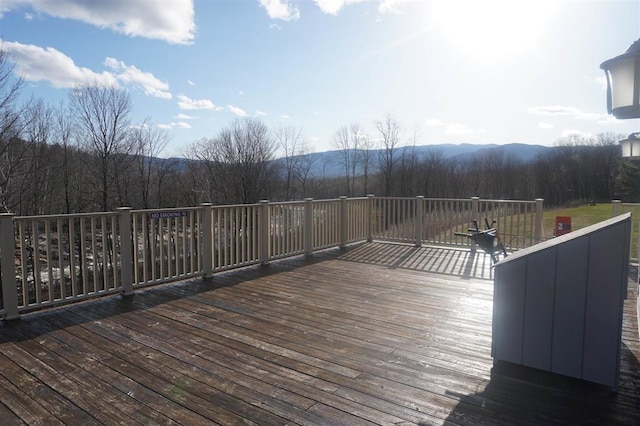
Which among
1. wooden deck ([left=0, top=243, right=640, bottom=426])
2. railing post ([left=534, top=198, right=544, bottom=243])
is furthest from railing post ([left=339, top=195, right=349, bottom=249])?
railing post ([left=534, top=198, right=544, bottom=243])

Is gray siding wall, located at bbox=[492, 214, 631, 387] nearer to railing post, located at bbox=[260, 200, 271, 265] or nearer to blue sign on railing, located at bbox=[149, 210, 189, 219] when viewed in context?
blue sign on railing, located at bbox=[149, 210, 189, 219]

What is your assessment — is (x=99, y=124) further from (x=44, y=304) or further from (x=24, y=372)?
(x=24, y=372)

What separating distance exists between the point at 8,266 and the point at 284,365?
8.93 ft

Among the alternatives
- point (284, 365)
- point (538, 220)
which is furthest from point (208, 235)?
point (538, 220)

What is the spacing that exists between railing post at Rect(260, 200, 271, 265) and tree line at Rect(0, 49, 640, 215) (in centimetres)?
1645

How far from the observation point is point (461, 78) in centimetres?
895

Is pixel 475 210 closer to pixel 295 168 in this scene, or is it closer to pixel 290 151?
pixel 295 168

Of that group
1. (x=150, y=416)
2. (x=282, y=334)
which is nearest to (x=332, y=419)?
(x=150, y=416)

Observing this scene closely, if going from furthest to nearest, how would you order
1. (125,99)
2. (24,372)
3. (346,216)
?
(125,99) < (346,216) < (24,372)

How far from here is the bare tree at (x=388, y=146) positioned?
91.3ft

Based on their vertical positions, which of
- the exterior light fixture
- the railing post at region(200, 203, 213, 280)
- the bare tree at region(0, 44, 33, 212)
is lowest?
the railing post at region(200, 203, 213, 280)

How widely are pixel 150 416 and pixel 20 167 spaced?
17452 mm

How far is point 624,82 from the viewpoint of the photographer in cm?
204

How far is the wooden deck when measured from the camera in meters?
2.01
